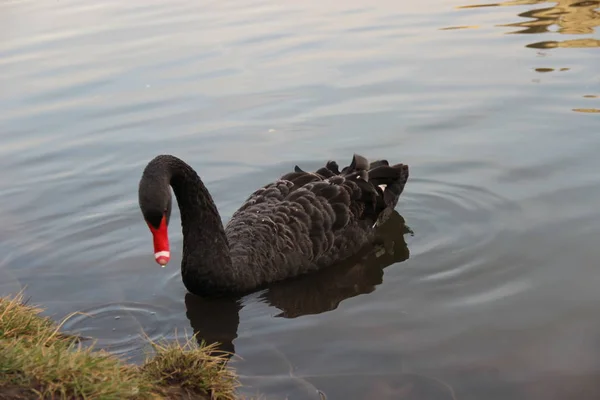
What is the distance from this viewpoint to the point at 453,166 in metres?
6.94

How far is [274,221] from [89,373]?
2.83 m

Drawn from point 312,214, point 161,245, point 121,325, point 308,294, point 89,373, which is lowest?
point 308,294

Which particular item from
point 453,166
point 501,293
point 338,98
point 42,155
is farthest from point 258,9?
point 501,293

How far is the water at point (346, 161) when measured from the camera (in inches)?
177

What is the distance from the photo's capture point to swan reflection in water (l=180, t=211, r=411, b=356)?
16.6ft

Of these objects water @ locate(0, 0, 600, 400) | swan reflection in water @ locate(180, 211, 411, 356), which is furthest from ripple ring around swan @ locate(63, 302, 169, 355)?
swan reflection in water @ locate(180, 211, 411, 356)

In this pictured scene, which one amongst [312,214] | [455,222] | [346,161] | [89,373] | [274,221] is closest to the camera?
[89,373]

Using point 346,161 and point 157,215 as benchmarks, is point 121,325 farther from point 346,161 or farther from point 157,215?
point 346,161

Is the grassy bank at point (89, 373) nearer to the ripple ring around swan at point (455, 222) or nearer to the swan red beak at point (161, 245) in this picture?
the swan red beak at point (161, 245)

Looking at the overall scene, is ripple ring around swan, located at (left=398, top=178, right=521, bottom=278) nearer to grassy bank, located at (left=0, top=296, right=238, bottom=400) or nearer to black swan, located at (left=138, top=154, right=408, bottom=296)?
black swan, located at (left=138, top=154, right=408, bottom=296)

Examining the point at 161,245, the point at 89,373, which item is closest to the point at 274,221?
the point at 161,245

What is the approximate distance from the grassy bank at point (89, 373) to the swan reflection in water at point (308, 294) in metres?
1.11

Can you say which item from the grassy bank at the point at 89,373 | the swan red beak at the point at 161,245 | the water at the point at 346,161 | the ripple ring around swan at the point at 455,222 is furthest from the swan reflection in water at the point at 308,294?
the grassy bank at the point at 89,373

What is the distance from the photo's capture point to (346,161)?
732 cm
